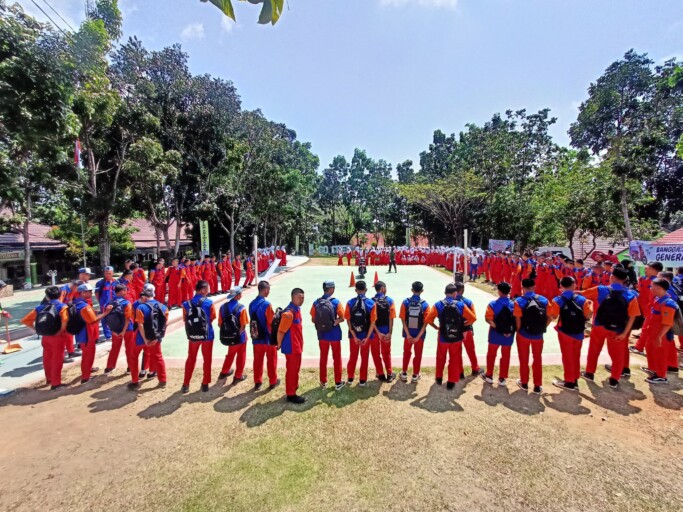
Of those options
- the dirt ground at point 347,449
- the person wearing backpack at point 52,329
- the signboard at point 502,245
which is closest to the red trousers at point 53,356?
the person wearing backpack at point 52,329

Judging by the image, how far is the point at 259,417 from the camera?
177 inches

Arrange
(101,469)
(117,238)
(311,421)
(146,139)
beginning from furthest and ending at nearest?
(117,238)
(146,139)
(311,421)
(101,469)

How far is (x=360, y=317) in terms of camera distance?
16.6 ft

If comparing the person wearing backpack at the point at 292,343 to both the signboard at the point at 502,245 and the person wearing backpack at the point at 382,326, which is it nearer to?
the person wearing backpack at the point at 382,326

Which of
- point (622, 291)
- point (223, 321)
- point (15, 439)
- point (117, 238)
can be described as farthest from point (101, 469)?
point (117, 238)

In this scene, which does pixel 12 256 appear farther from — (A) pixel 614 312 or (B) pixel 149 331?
(A) pixel 614 312

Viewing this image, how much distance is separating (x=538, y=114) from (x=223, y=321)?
36.3 metres

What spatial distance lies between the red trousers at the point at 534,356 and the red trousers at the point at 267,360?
3.69 meters

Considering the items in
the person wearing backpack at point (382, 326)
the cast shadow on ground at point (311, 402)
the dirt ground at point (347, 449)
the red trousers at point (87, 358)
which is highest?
the person wearing backpack at point (382, 326)

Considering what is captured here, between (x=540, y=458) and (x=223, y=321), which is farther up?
(x=223, y=321)

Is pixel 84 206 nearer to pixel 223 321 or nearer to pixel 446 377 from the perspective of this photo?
pixel 223 321

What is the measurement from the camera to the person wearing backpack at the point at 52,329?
5168mm

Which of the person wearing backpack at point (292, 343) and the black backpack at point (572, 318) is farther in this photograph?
the black backpack at point (572, 318)

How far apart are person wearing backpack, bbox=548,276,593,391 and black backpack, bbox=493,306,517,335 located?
0.53 metres
